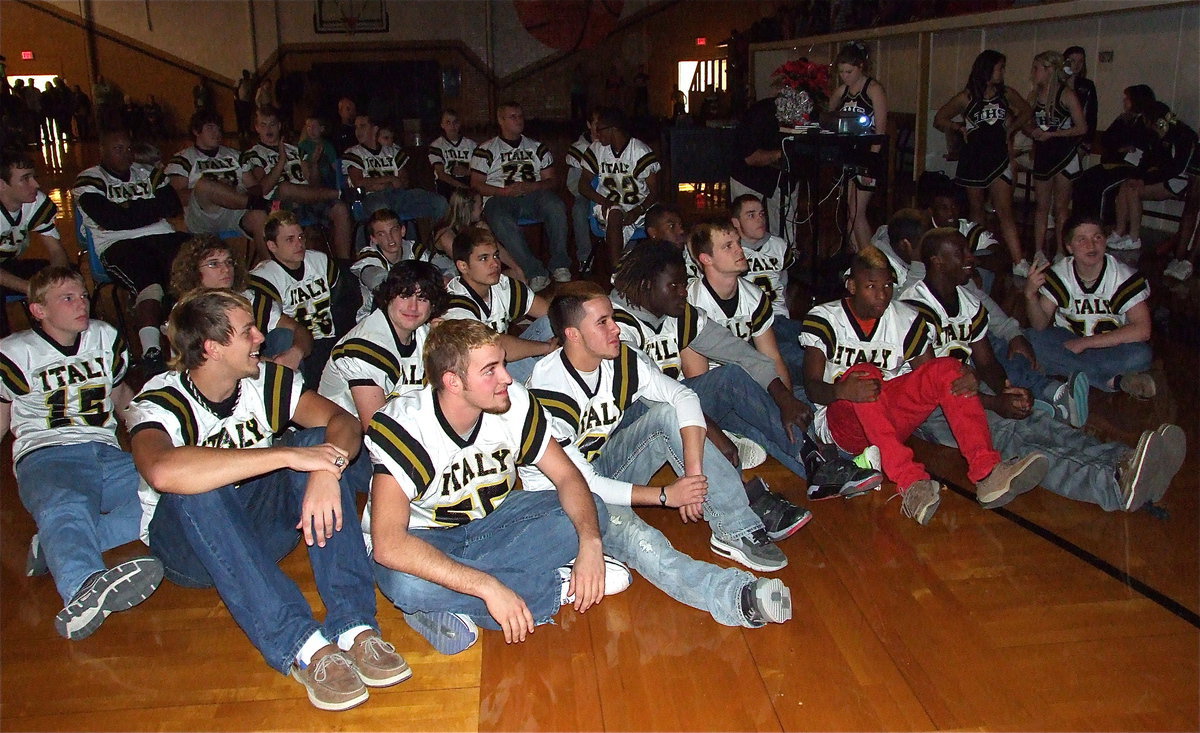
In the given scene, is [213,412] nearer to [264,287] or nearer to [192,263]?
[192,263]

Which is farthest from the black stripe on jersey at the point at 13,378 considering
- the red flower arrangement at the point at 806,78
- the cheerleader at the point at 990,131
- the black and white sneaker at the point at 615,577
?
the cheerleader at the point at 990,131

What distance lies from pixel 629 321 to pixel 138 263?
287 centimetres

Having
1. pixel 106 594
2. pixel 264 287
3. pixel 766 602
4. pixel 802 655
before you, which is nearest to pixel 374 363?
pixel 106 594

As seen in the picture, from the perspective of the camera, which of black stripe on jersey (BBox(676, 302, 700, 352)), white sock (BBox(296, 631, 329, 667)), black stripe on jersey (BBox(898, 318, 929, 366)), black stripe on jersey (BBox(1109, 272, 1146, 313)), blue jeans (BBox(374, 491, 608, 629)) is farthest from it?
black stripe on jersey (BBox(1109, 272, 1146, 313))

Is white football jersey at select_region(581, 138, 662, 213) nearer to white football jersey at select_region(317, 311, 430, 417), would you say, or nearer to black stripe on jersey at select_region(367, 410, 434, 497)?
white football jersey at select_region(317, 311, 430, 417)

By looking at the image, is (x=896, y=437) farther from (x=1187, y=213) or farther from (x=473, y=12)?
(x=473, y=12)

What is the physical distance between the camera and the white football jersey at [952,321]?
138 inches

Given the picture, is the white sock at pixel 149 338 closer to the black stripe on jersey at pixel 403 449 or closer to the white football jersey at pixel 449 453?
the white football jersey at pixel 449 453

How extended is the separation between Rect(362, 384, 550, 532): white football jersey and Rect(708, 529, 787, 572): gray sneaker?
694 mm

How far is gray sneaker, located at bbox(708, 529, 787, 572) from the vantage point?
2.74 m

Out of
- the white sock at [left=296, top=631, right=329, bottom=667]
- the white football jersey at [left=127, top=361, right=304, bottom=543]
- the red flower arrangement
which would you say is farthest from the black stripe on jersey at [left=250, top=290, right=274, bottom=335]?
the red flower arrangement

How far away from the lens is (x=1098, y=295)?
13.0 ft

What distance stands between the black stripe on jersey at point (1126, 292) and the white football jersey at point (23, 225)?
467 cm

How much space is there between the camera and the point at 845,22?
11.1 metres
